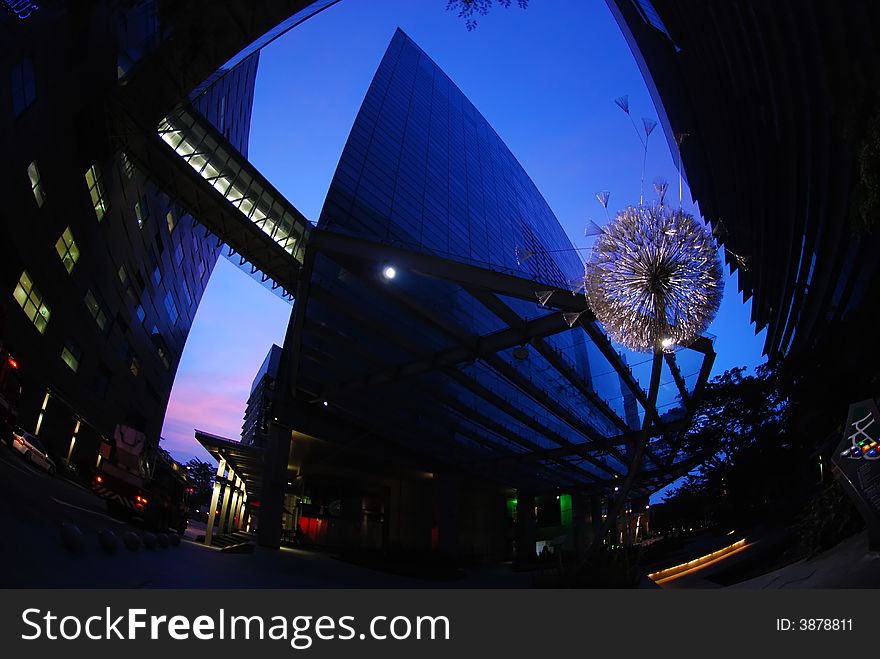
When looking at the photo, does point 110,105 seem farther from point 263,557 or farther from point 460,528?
point 460,528

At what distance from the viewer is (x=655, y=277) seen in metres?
7.83

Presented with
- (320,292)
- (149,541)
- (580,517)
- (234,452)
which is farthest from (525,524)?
(149,541)

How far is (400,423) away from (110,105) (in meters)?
20.4

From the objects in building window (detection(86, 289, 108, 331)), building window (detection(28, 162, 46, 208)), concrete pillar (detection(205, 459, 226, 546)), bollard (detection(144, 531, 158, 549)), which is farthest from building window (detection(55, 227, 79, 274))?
bollard (detection(144, 531, 158, 549))

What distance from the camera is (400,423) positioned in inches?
1095

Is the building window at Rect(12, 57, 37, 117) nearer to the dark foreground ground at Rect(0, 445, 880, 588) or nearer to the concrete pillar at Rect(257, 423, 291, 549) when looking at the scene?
the dark foreground ground at Rect(0, 445, 880, 588)

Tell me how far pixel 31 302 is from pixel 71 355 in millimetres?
5586

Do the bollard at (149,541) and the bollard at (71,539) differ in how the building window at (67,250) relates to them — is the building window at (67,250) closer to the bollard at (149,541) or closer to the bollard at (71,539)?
the bollard at (149,541)

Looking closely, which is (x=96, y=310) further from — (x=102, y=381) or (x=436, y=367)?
(x=436, y=367)

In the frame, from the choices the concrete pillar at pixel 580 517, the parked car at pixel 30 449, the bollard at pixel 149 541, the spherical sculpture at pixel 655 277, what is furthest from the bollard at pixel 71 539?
the concrete pillar at pixel 580 517

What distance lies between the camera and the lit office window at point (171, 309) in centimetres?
3692

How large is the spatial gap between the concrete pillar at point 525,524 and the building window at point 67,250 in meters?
36.8

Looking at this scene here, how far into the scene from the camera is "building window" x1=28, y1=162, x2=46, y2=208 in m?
16.4
